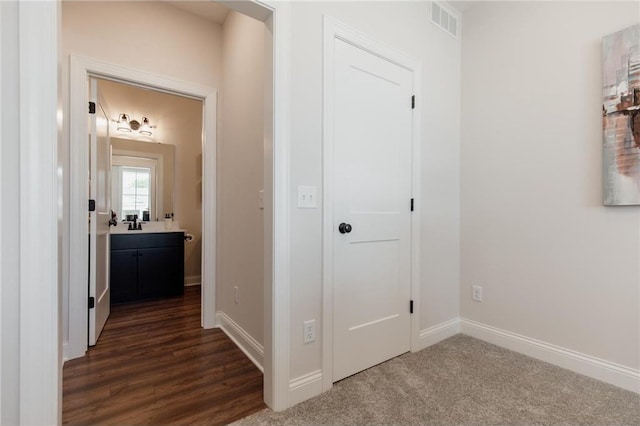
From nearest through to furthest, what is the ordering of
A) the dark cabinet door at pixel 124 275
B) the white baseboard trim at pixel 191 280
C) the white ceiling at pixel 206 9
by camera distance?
the white ceiling at pixel 206 9 → the dark cabinet door at pixel 124 275 → the white baseboard trim at pixel 191 280

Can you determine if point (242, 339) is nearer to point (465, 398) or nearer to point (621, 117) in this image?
point (465, 398)

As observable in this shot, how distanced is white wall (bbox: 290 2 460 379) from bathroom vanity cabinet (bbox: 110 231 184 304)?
2.68 meters

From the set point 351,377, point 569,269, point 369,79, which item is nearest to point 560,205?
point 569,269

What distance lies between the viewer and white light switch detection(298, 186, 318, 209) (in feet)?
5.32

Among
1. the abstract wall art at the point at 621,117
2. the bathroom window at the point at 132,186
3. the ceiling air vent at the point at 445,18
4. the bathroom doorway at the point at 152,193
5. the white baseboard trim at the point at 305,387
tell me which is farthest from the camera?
the bathroom window at the point at 132,186

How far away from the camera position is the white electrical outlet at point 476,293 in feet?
8.05

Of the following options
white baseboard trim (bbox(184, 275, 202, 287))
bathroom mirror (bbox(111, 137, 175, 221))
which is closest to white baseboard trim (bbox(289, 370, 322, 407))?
white baseboard trim (bbox(184, 275, 202, 287))

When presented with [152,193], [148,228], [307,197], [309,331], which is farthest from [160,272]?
[307,197]

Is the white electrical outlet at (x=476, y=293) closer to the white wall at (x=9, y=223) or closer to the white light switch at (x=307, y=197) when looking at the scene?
the white light switch at (x=307, y=197)

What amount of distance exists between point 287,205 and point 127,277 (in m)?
2.85

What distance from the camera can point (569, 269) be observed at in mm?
1985

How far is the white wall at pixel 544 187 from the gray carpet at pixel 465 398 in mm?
→ 335

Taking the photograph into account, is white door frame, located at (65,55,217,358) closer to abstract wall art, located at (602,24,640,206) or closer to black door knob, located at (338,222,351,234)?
black door knob, located at (338,222,351,234)


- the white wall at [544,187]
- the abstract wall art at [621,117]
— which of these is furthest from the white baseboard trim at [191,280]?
the abstract wall art at [621,117]
